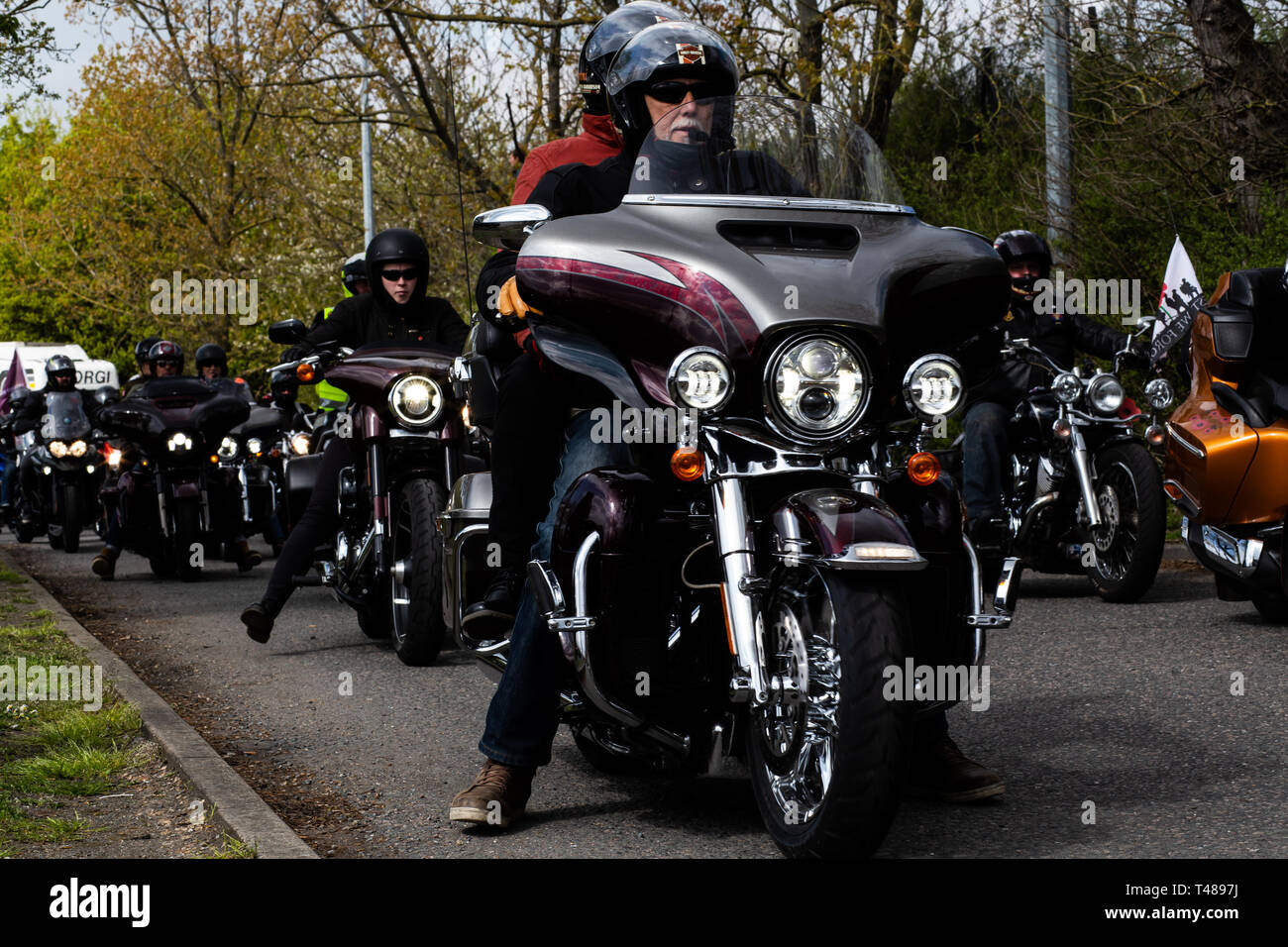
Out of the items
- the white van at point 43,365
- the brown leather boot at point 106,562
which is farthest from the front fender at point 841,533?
the white van at point 43,365

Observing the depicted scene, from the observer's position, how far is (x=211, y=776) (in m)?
5.00

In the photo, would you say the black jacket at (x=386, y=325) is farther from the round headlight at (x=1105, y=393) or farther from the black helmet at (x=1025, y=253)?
the round headlight at (x=1105, y=393)

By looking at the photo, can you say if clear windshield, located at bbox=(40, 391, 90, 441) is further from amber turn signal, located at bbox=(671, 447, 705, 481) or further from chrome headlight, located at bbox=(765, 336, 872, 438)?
chrome headlight, located at bbox=(765, 336, 872, 438)

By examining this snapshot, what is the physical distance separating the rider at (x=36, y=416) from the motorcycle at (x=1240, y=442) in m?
13.0

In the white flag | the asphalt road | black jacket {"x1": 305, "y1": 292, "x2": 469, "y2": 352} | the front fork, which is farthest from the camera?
black jacket {"x1": 305, "y1": 292, "x2": 469, "y2": 352}

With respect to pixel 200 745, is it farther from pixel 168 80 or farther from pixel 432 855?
pixel 168 80

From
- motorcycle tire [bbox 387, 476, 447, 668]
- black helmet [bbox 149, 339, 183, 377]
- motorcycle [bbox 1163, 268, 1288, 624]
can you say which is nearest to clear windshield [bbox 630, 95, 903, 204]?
motorcycle tire [bbox 387, 476, 447, 668]

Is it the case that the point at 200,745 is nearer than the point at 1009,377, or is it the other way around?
the point at 200,745

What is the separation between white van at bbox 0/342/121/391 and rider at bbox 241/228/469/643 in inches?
593

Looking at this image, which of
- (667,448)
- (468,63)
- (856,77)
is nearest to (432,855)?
(667,448)

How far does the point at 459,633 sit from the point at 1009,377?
17.1 feet

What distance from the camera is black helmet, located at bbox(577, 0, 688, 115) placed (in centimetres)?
506

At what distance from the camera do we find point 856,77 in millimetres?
16703

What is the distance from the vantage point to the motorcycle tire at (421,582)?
24.6 feet
